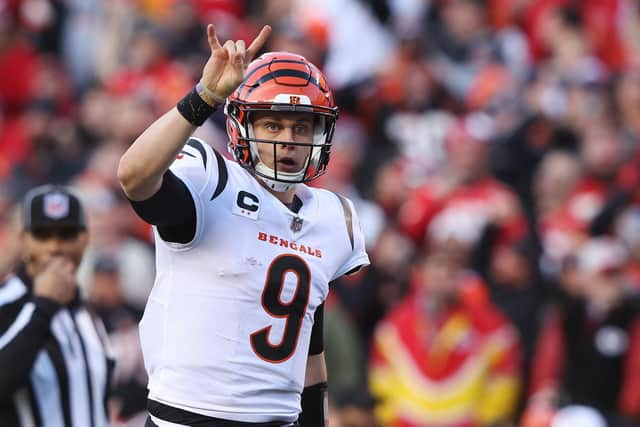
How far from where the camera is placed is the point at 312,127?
4.72m

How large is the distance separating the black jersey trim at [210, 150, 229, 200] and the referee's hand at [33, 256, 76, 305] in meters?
Result: 1.52

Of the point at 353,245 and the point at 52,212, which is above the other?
the point at 52,212

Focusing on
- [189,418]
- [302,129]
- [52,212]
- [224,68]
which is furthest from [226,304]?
[52,212]

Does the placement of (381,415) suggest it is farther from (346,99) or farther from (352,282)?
(346,99)

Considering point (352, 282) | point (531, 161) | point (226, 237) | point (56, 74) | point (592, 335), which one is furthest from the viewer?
point (56, 74)

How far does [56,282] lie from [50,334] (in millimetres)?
231

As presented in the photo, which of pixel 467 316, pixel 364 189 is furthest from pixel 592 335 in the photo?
pixel 364 189

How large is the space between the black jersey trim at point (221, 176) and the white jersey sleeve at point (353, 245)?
65 centimetres

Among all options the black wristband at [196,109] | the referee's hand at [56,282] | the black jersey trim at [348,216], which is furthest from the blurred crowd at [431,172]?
the black wristband at [196,109]

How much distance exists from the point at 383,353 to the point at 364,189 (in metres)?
2.32

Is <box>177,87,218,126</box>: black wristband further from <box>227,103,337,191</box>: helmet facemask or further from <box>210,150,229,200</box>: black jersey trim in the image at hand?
<box>227,103,337,191</box>: helmet facemask

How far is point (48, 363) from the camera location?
5.79 m

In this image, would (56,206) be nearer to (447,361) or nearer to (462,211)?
(447,361)

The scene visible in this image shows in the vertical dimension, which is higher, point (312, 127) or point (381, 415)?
point (312, 127)
